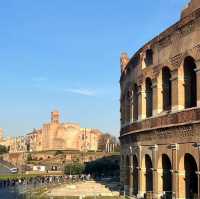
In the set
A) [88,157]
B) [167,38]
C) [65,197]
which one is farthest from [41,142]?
[167,38]

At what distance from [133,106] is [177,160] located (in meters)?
6.91

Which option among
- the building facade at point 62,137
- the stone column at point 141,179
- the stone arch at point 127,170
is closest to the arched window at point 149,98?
the stone column at point 141,179

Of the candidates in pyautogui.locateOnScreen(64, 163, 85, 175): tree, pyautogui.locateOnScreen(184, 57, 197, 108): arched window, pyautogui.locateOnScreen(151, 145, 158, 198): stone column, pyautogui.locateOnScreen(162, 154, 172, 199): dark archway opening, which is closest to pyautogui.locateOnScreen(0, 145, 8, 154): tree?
pyautogui.locateOnScreen(64, 163, 85, 175): tree

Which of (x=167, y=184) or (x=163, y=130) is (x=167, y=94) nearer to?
(x=163, y=130)

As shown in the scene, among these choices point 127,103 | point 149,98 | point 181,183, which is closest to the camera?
point 181,183

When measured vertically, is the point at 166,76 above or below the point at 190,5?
below

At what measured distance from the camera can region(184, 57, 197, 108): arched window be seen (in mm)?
19203

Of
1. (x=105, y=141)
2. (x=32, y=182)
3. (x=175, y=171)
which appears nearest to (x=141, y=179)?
(x=175, y=171)

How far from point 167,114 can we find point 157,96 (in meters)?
1.56

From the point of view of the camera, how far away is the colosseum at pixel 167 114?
60.4 feet

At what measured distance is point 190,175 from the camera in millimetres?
18953

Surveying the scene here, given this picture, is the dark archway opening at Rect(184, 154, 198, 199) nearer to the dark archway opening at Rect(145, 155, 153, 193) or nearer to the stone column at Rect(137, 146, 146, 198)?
the dark archway opening at Rect(145, 155, 153, 193)

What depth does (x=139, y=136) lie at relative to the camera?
23266 mm

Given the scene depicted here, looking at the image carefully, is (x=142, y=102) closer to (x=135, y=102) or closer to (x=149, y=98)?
(x=149, y=98)
